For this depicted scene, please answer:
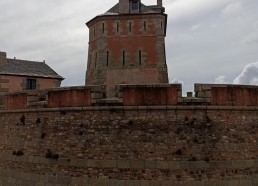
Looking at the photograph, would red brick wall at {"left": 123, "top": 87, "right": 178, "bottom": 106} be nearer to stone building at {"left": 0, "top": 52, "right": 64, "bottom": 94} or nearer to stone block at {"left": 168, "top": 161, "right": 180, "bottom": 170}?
stone block at {"left": 168, "top": 161, "right": 180, "bottom": 170}

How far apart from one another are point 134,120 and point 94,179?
6.38 feet

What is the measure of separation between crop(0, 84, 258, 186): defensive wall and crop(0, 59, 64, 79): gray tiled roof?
14.2 m

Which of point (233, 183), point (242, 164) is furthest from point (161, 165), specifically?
point (242, 164)

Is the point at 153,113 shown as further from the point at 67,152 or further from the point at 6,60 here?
the point at 6,60

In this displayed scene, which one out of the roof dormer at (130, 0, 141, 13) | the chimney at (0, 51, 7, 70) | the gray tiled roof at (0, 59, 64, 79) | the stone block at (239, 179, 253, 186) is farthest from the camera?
the roof dormer at (130, 0, 141, 13)

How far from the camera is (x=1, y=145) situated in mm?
10516

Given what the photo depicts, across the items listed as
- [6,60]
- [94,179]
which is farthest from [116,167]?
[6,60]

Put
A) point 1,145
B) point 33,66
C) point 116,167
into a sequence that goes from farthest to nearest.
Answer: point 33,66 < point 1,145 < point 116,167

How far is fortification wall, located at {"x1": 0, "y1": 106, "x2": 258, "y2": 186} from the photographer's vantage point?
8016 millimetres

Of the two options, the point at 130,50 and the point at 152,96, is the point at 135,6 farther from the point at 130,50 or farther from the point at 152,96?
the point at 152,96

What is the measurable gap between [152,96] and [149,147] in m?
1.42

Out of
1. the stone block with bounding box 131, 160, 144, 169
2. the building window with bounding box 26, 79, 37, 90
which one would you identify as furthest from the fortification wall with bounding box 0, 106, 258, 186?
the building window with bounding box 26, 79, 37, 90

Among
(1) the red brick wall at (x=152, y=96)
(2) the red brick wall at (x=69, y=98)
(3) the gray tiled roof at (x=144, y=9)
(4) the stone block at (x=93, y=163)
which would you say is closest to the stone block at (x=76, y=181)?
(4) the stone block at (x=93, y=163)

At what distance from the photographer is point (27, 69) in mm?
23109
